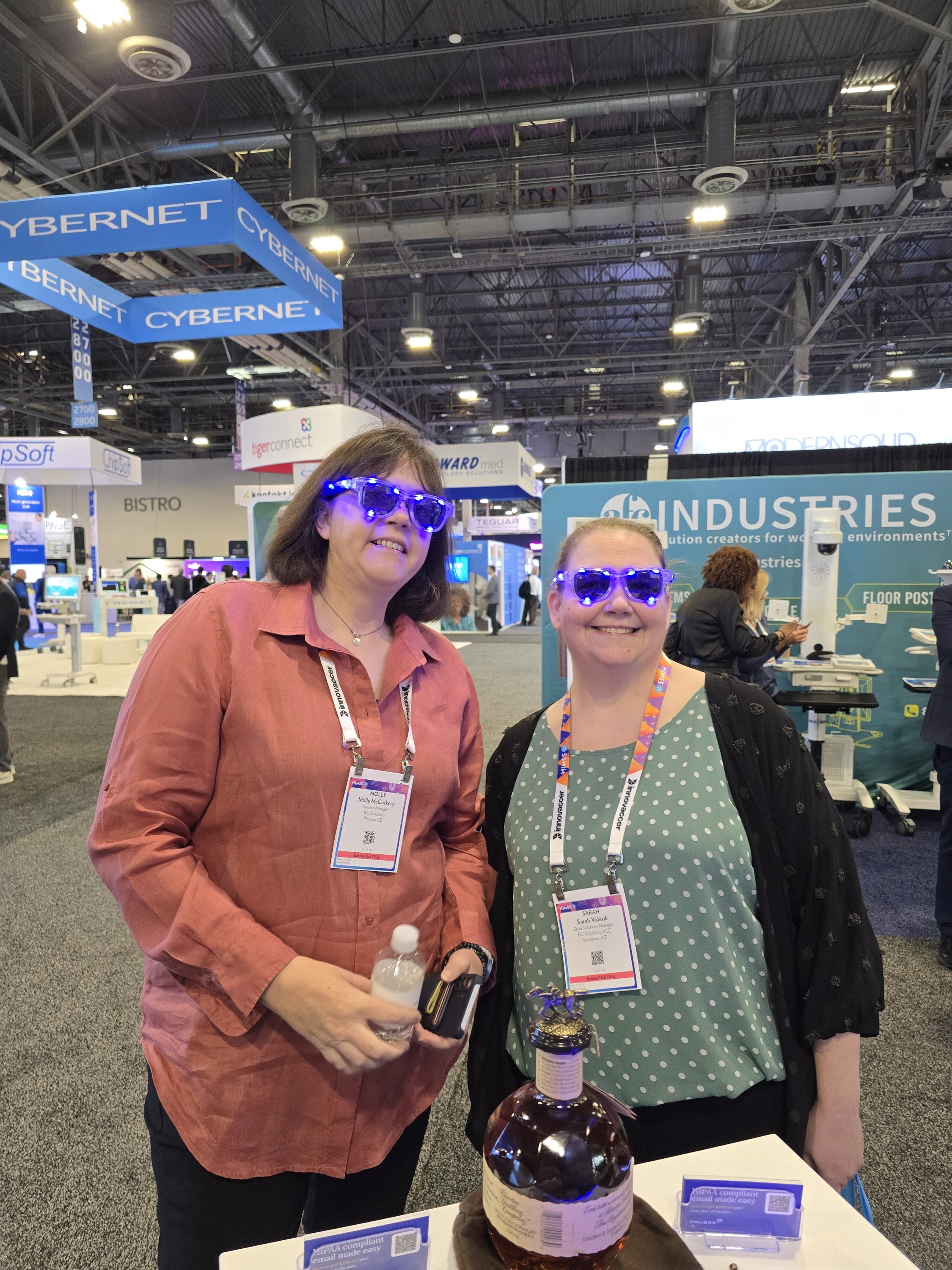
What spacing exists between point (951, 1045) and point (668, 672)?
6.98 feet

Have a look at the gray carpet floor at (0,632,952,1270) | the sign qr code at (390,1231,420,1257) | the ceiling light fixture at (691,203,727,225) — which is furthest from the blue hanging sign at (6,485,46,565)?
the sign qr code at (390,1231,420,1257)

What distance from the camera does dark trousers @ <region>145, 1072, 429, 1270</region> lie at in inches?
39.3

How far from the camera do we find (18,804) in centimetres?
500

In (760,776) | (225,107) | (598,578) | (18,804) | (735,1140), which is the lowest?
(18,804)

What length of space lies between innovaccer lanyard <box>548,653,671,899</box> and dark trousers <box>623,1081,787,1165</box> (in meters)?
0.32

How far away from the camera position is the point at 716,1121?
106 cm

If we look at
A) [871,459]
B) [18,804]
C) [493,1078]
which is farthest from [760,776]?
[871,459]

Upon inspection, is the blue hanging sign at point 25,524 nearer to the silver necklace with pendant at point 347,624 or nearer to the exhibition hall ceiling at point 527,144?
the exhibition hall ceiling at point 527,144

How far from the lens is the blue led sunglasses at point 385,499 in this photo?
3.81 feet

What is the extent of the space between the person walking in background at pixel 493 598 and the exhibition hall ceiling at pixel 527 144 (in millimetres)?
6124

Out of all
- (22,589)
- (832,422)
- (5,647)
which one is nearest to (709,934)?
(5,647)

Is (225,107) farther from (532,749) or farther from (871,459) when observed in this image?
(532,749)

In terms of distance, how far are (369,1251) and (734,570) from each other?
3.93 meters

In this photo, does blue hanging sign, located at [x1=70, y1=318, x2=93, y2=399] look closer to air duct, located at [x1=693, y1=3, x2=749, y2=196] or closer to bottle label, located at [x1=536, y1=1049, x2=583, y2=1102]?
air duct, located at [x1=693, y1=3, x2=749, y2=196]
